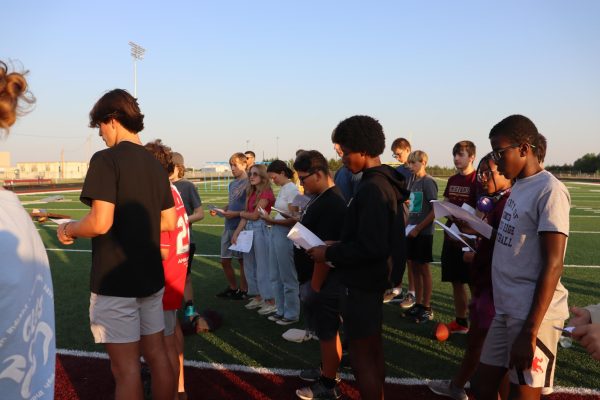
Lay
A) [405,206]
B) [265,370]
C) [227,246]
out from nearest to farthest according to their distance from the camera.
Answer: [265,370], [405,206], [227,246]

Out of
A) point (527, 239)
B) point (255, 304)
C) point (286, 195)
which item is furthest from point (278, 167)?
point (527, 239)

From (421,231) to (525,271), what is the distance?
3412 millimetres

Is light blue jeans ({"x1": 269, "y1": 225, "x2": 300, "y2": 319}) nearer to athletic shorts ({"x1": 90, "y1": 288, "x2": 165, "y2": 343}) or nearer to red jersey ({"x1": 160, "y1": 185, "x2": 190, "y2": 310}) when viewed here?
red jersey ({"x1": 160, "y1": 185, "x2": 190, "y2": 310})

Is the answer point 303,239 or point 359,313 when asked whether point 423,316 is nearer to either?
point 359,313

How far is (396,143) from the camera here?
6.43m

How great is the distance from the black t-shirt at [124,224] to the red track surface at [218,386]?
152cm

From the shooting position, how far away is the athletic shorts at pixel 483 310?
2969 millimetres

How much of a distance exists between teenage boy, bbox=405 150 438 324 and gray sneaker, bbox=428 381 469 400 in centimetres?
181

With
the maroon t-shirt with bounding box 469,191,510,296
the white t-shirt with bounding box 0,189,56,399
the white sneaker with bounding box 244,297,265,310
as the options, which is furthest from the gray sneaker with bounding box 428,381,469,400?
the white t-shirt with bounding box 0,189,56,399

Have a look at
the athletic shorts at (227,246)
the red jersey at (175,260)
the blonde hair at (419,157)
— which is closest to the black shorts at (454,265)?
the blonde hair at (419,157)

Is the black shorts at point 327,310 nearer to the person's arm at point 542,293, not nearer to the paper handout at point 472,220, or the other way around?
the paper handout at point 472,220

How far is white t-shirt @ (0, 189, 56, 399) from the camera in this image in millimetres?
1014

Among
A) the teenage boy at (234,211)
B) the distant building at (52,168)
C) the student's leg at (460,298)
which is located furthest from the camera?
the distant building at (52,168)

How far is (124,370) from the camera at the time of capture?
241 cm
